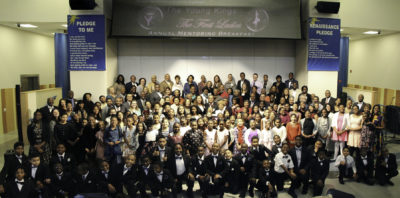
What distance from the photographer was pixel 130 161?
5992 mm

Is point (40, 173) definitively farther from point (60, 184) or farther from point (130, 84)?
point (130, 84)

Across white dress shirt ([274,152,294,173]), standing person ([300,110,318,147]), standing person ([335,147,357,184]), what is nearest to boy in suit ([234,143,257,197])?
white dress shirt ([274,152,294,173])

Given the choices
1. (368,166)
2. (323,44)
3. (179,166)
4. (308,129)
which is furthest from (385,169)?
(323,44)

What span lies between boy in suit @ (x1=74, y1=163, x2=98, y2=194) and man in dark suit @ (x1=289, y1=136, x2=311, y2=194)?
398cm

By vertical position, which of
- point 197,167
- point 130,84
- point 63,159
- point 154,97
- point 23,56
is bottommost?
point 197,167

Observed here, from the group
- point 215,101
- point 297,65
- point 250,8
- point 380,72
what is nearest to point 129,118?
point 215,101

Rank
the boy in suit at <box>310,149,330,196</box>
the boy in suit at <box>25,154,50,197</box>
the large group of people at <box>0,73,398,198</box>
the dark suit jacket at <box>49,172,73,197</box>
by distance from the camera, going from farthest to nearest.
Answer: the boy in suit at <box>310,149,330,196</box>
the large group of people at <box>0,73,398,198</box>
the dark suit jacket at <box>49,172,73,197</box>
the boy in suit at <box>25,154,50,197</box>

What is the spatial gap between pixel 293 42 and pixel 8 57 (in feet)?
35.0

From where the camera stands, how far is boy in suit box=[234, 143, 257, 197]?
614 cm

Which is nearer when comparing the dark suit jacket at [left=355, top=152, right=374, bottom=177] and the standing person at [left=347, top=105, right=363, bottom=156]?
the dark suit jacket at [left=355, top=152, right=374, bottom=177]

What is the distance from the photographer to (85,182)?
19.3ft

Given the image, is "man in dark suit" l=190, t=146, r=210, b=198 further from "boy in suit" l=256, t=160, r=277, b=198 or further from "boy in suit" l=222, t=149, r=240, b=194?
"boy in suit" l=256, t=160, r=277, b=198

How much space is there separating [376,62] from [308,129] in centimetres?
817

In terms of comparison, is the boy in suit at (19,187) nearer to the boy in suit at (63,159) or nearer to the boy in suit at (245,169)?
the boy in suit at (63,159)
